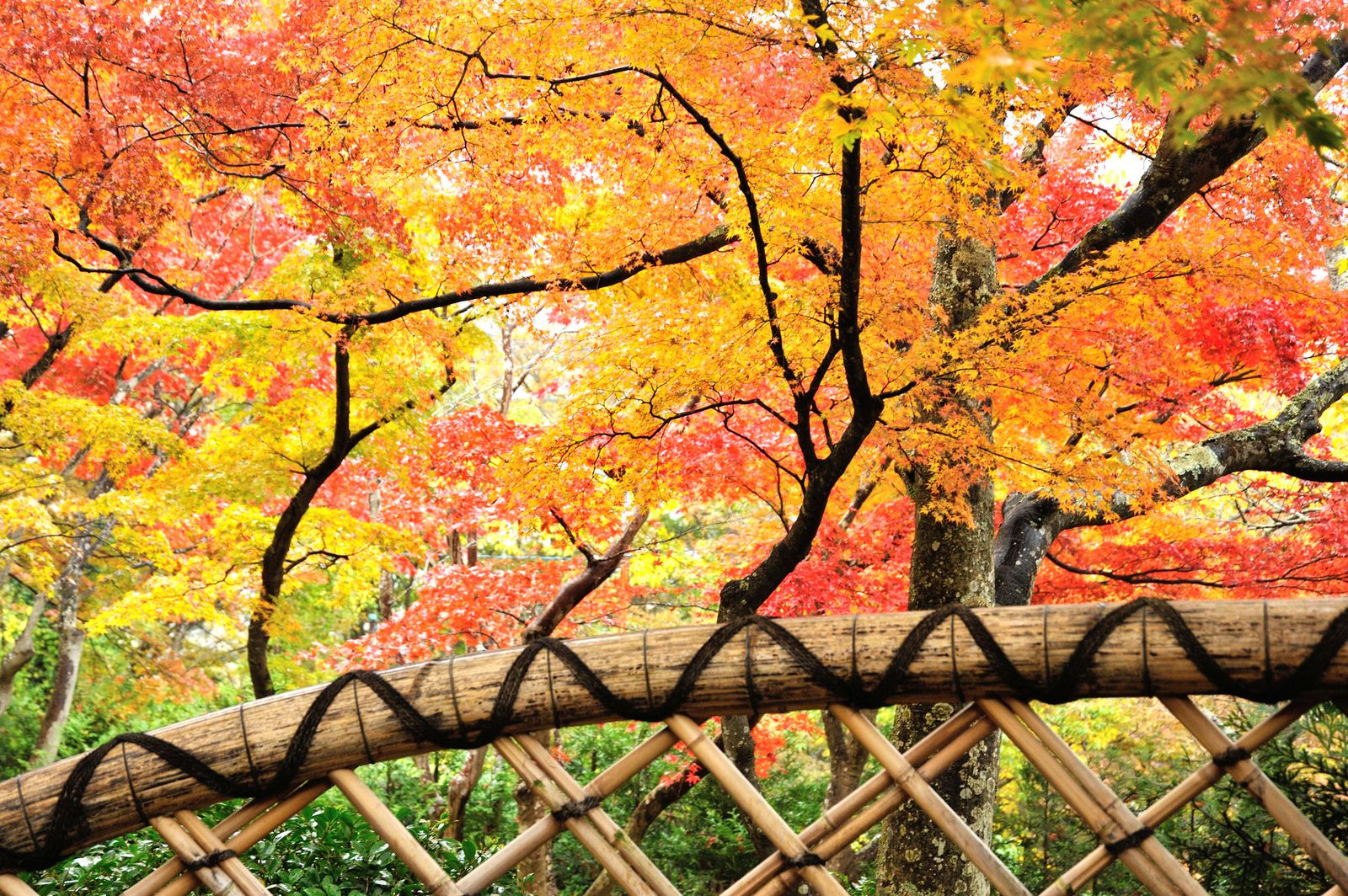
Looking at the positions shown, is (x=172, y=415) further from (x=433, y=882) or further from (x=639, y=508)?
(x=433, y=882)

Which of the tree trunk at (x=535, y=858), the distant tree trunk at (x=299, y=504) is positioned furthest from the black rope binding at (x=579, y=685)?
the tree trunk at (x=535, y=858)

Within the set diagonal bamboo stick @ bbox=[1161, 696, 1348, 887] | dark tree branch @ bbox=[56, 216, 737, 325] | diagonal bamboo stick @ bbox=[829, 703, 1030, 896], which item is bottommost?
diagonal bamboo stick @ bbox=[1161, 696, 1348, 887]

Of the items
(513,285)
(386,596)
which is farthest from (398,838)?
(386,596)

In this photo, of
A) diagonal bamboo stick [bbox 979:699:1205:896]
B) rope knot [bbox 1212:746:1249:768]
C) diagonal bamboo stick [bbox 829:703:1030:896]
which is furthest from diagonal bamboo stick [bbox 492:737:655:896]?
rope knot [bbox 1212:746:1249:768]

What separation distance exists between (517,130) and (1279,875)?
636cm

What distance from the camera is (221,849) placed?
7.01 feet

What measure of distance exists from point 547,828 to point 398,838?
35 cm

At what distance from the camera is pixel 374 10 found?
4.62m

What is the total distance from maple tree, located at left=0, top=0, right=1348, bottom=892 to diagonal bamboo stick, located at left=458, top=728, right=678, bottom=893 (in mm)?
1745

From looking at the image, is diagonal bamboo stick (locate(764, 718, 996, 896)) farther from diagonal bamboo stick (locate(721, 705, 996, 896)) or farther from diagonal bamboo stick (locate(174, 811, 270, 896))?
diagonal bamboo stick (locate(174, 811, 270, 896))

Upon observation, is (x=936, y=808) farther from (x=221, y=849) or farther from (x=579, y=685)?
(x=221, y=849)

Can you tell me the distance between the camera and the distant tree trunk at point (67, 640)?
9.98 m

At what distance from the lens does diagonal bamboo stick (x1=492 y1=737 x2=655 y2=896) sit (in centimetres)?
205

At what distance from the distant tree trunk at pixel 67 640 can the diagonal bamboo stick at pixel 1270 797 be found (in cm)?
1067
